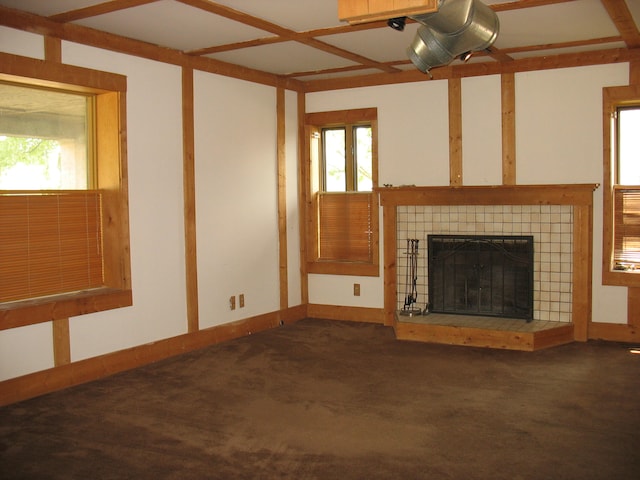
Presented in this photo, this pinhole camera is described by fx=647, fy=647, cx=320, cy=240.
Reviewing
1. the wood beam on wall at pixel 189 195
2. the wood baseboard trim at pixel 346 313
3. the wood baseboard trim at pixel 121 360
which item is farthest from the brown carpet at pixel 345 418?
the wood baseboard trim at pixel 346 313

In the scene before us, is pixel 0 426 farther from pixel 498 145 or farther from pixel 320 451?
pixel 498 145

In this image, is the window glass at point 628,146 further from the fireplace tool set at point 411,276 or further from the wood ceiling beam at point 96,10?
the wood ceiling beam at point 96,10

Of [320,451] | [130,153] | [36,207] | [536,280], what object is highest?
[130,153]

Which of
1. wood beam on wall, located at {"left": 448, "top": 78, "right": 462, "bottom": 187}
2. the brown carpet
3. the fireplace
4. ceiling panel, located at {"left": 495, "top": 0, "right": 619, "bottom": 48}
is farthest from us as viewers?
wood beam on wall, located at {"left": 448, "top": 78, "right": 462, "bottom": 187}

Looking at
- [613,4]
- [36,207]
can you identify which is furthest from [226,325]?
[613,4]

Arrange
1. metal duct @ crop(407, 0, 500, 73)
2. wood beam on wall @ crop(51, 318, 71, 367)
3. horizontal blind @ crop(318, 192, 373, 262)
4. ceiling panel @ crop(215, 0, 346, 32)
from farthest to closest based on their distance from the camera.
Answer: horizontal blind @ crop(318, 192, 373, 262), wood beam on wall @ crop(51, 318, 71, 367), ceiling panel @ crop(215, 0, 346, 32), metal duct @ crop(407, 0, 500, 73)

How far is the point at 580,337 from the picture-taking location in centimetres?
569

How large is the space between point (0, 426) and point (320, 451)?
1.92 m

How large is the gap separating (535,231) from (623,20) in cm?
202

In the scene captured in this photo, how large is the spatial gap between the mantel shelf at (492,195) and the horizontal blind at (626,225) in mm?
342

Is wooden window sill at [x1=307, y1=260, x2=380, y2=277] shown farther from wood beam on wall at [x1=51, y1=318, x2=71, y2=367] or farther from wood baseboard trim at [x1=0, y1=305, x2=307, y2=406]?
wood beam on wall at [x1=51, y1=318, x2=71, y2=367]

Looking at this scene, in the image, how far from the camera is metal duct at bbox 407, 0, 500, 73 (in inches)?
136

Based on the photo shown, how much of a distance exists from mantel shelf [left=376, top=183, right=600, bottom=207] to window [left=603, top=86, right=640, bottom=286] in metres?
0.29

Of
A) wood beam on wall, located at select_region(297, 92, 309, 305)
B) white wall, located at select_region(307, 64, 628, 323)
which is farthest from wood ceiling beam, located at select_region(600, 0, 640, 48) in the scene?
wood beam on wall, located at select_region(297, 92, 309, 305)
